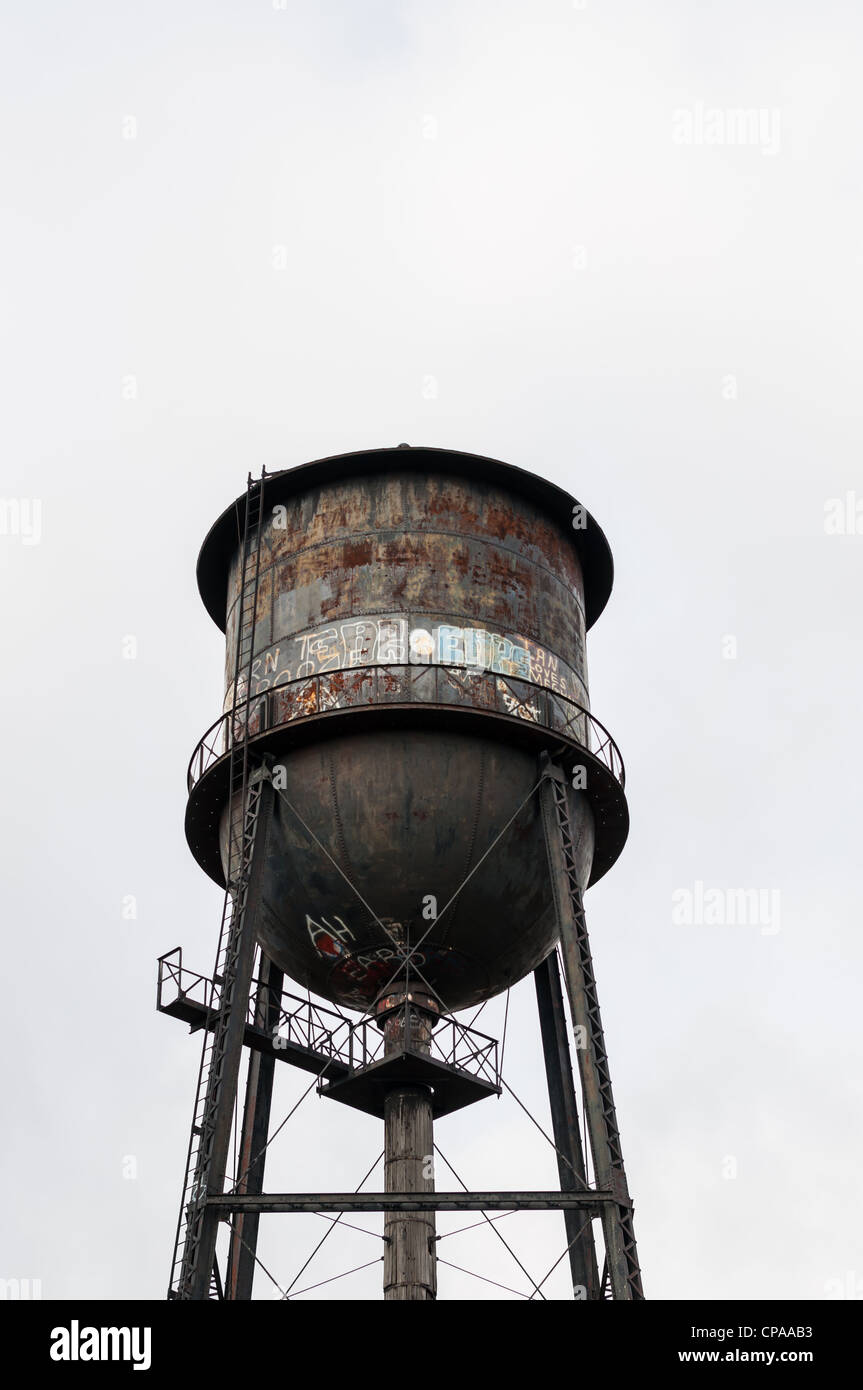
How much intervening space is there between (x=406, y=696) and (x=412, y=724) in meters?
0.34

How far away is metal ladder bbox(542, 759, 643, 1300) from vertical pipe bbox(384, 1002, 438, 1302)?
2336 mm

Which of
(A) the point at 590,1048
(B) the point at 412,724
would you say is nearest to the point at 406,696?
(B) the point at 412,724

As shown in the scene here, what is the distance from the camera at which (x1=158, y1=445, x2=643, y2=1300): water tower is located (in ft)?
58.4

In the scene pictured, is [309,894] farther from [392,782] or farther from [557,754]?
[557,754]

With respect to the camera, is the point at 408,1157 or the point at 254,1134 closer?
the point at 408,1157

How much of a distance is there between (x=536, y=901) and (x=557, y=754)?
1823 millimetres

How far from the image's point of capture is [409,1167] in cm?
1872

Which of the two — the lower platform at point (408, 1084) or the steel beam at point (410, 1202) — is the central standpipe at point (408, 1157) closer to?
the lower platform at point (408, 1084)

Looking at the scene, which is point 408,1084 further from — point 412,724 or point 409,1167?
point 412,724

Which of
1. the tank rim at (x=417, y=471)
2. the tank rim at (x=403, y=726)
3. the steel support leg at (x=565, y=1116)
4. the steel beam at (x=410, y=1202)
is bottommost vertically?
the steel beam at (x=410, y=1202)

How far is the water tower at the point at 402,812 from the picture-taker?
17.8 m

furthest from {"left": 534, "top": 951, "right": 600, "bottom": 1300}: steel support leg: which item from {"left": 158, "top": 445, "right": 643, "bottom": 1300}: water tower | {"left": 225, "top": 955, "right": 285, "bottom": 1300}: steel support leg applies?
{"left": 225, "top": 955, "right": 285, "bottom": 1300}: steel support leg

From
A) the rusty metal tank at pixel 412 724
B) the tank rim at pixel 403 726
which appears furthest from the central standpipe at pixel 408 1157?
the tank rim at pixel 403 726
